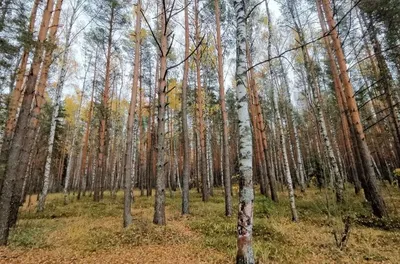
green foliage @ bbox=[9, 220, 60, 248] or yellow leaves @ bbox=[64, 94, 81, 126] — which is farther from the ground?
yellow leaves @ bbox=[64, 94, 81, 126]

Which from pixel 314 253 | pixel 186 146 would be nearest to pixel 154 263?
pixel 314 253

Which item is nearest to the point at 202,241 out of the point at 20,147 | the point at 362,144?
the point at 20,147

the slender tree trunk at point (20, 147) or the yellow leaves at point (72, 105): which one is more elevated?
the yellow leaves at point (72, 105)

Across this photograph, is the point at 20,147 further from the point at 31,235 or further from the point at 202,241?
the point at 202,241

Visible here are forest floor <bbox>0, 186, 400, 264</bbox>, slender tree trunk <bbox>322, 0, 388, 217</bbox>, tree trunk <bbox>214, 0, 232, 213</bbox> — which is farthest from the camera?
tree trunk <bbox>214, 0, 232, 213</bbox>

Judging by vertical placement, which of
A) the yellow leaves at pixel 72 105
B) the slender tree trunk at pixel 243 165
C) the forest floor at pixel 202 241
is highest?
the yellow leaves at pixel 72 105

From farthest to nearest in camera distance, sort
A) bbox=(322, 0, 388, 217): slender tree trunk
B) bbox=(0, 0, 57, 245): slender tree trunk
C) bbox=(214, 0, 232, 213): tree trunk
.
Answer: bbox=(214, 0, 232, 213): tree trunk
bbox=(322, 0, 388, 217): slender tree trunk
bbox=(0, 0, 57, 245): slender tree trunk

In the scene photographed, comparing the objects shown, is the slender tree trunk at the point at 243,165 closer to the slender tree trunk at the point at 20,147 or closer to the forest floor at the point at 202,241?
the forest floor at the point at 202,241

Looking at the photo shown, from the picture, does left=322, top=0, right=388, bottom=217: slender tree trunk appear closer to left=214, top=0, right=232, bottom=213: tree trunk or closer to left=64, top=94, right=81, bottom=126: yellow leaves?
left=214, top=0, right=232, bottom=213: tree trunk

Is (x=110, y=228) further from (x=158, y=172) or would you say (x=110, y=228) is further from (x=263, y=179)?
(x=263, y=179)

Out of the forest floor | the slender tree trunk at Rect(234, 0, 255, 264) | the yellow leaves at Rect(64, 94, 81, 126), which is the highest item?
the yellow leaves at Rect(64, 94, 81, 126)

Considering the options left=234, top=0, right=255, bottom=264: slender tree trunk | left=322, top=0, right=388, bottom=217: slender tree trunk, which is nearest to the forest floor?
left=322, top=0, right=388, bottom=217: slender tree trunk

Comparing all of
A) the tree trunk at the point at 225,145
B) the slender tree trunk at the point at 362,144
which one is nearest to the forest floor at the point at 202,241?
the slender tree trunk at the point at 362,144

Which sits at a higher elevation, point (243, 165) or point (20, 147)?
point (20, 147)
